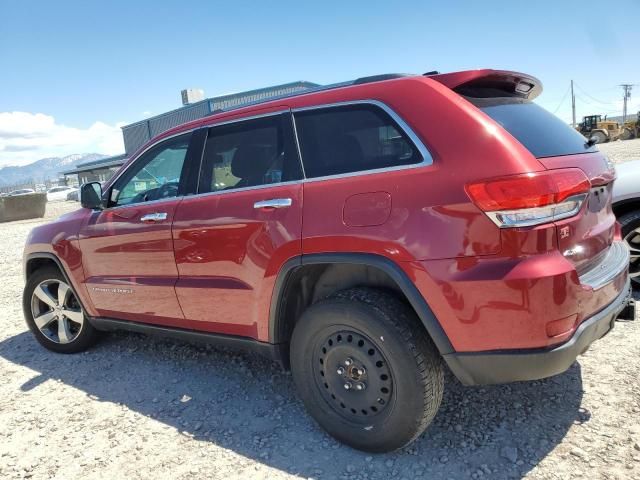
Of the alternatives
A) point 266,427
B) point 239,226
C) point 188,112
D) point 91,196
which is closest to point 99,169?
point 188,112

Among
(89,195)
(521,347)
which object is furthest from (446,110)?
(89,195)

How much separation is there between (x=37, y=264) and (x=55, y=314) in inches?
20.6

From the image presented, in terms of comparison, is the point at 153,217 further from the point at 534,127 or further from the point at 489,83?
the point at 534,127

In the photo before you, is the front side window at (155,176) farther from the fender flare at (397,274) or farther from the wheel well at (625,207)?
the wheel well at (625,207)

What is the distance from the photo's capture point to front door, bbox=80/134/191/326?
3.28 m

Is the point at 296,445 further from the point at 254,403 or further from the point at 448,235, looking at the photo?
the point at 448,235

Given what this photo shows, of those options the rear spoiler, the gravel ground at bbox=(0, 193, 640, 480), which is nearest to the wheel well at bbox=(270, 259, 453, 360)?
the gravel ground at bbox=(0, 193, 640, 480)

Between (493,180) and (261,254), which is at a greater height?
(493,180)

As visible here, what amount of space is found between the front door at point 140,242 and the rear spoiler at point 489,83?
185 centimetres

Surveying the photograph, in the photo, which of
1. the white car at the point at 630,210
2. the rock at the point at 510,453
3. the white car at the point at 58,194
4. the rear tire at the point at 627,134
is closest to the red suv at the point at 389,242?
the rock at the point at 510,453

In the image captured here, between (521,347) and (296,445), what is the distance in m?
1.38

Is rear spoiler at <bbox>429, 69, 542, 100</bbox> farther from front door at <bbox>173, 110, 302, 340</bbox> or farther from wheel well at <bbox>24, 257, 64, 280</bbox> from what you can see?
wheel well at <bbox>24, 257, 64, 280</bbox>

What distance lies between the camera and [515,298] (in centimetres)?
197

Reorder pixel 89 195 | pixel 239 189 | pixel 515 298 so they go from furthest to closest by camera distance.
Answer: pixel 89 195
pixel 239 189
pixel 515 298
